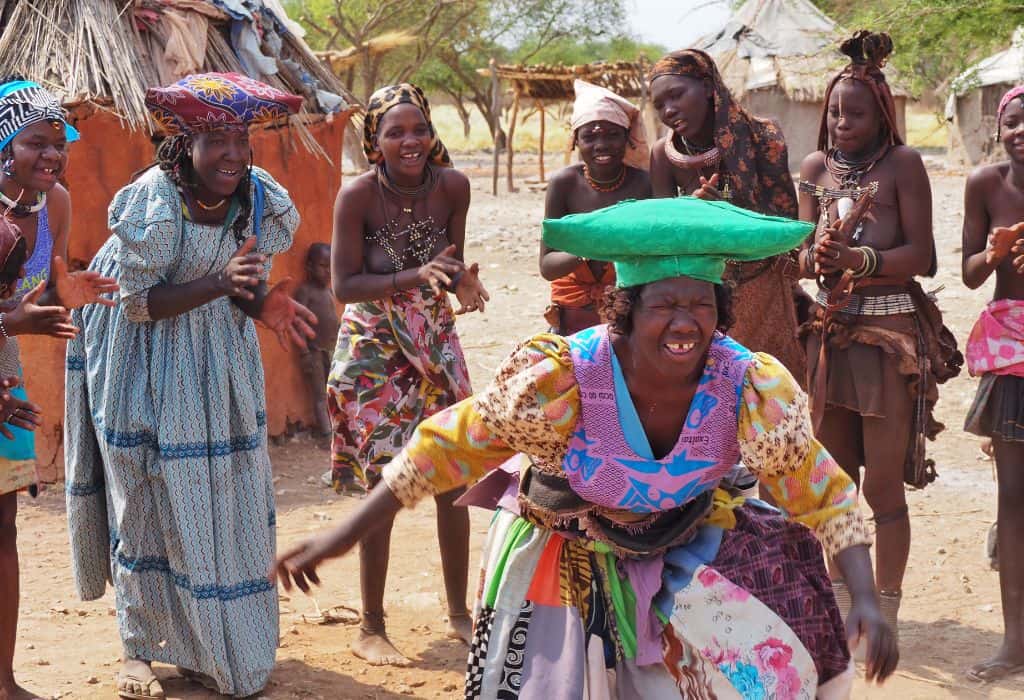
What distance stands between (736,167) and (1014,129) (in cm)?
94

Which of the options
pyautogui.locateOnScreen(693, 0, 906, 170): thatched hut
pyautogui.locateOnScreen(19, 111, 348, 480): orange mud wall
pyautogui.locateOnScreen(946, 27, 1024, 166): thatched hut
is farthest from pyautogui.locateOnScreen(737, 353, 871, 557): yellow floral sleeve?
pyautogui.locateOnScreen(693, 0, 906, 170): thatched hut

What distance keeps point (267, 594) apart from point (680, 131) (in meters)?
2.23

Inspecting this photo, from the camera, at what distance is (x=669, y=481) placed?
2861mm

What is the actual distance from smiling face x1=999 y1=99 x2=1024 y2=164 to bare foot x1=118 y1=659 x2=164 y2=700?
3375mm

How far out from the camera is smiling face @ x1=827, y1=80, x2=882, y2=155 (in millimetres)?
4418

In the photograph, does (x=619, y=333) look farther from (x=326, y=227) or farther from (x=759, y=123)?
(x=326, y=227)

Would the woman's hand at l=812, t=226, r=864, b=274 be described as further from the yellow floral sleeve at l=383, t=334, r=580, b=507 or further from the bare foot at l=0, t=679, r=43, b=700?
the bare foot at l=0, t=679, r=43, b=700

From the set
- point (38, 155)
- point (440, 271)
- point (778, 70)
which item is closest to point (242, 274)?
point (440, 271)

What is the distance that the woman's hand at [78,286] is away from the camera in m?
3.97

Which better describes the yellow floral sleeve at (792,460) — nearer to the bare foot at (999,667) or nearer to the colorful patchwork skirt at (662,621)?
the colorful patchwork skirt at (662,621)

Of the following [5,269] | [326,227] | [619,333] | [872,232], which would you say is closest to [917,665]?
[872,232]

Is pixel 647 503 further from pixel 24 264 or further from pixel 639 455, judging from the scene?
pixel 24 264

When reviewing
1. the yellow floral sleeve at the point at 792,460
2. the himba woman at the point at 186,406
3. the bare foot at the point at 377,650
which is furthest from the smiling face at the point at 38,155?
the yellow floral sleeve at the point at 792,460

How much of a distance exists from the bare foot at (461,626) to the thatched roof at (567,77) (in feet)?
52.8
